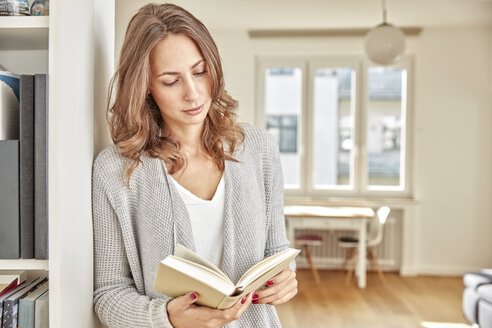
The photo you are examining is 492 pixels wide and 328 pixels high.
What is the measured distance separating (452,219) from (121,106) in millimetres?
5188

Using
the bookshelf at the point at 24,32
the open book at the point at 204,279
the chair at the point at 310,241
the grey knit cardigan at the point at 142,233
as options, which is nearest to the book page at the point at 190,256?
the open book at the point at 204,279

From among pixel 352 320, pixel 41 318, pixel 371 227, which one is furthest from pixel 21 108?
pixel 371 227

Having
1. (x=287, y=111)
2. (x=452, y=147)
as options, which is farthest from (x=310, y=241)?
(x=452, y=147)

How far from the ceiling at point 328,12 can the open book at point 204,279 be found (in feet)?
12.9

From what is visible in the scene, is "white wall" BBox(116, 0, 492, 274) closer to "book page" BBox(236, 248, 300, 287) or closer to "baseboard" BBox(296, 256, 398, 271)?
"baseboard" BBox(296, 256, 398, 271)

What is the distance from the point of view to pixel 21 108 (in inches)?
32.9

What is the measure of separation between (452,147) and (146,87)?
5113 millimetres

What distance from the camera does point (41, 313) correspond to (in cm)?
89

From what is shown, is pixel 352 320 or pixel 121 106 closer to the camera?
pixel 121 106

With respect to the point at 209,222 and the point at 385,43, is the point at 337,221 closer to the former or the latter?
the point at 385,43

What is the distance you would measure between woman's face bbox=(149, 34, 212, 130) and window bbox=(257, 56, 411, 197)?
183 inches

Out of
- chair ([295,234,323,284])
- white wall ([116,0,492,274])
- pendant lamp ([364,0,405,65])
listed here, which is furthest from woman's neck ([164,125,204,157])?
white wall ([116,0,492,274])

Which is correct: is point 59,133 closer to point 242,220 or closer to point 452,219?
point 242,220

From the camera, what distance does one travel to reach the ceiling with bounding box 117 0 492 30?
4527mm
